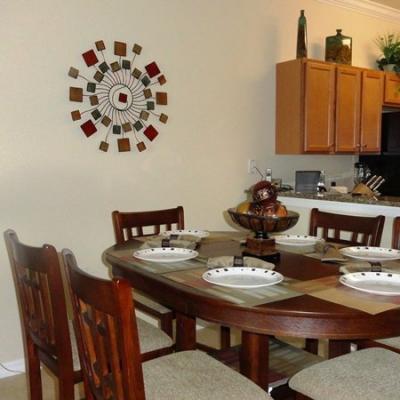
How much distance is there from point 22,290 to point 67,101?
1.42 m

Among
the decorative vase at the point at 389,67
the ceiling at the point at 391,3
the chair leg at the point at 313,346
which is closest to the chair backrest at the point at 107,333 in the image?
the chair leg at the point at 313,346

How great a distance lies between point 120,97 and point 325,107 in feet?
5.46

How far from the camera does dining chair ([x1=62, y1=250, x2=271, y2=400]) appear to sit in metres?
1.18

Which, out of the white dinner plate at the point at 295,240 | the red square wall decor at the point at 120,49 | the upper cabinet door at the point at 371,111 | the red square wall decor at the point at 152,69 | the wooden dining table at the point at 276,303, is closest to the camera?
the wooden dining table at the point at 276,303

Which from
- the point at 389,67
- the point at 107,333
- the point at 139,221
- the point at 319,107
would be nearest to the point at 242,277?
the point at 107,333

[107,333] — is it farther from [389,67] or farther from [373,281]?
[389,67]

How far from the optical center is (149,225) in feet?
8.86

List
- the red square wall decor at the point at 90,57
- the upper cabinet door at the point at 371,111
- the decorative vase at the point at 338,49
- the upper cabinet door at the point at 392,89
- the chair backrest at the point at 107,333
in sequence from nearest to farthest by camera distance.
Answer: the chair backrest at the point at 107,333
the red square wall decor at the point at 90,57
the decorative vase at the point at 338,49
the upper cabinet door at the point at 371,111
the upper cabinet door at the point at 392,89

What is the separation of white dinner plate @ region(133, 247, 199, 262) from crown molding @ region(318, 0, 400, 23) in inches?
118

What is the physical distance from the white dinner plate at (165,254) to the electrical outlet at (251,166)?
1802mm

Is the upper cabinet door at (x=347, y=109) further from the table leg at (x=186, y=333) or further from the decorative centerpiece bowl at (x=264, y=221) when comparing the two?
the table leg at (x=186, y=333)

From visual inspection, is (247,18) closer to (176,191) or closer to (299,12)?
(299,12)

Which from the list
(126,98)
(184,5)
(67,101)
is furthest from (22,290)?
(184,5)

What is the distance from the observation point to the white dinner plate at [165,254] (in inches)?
76.8
